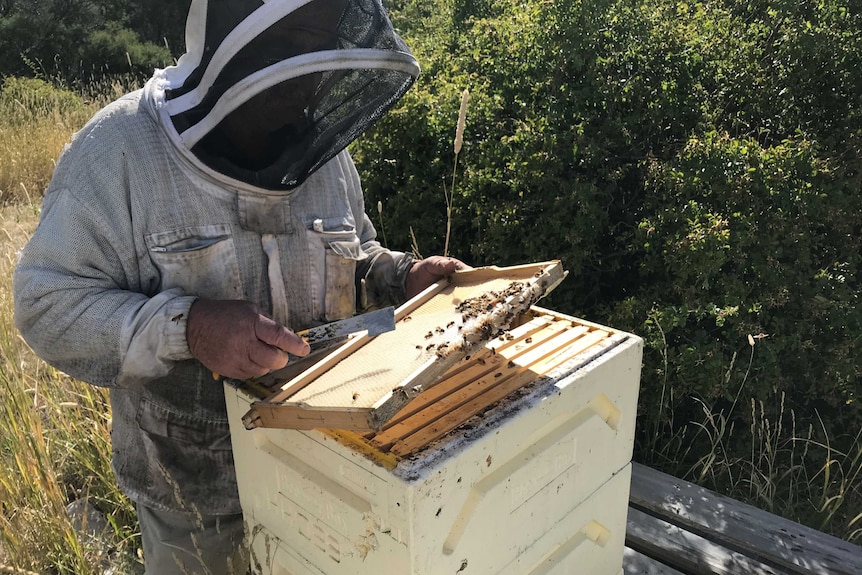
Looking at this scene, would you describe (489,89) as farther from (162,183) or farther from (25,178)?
(25,178)

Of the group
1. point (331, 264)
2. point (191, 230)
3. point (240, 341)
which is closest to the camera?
point (240, 341)

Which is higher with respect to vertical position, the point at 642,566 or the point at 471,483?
the point at 471,483

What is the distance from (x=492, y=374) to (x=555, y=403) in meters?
0.17

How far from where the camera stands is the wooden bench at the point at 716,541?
90.4 inches

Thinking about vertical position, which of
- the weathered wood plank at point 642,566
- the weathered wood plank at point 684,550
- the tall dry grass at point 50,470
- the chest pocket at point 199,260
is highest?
the chest pocket at point 199,260

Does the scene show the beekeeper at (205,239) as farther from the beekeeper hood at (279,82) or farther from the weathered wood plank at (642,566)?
the weathered wood plank at (642,566)

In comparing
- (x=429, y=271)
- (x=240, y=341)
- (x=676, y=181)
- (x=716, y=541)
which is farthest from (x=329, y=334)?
(x=676, y=181)

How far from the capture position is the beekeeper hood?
1.54 meters

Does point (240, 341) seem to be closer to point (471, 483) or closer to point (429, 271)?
point (471, 483)

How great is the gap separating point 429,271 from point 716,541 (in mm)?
1545

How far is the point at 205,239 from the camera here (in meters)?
1.68

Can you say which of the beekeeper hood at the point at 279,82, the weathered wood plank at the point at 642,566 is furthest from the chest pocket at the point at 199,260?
the weathered wood plank at the point at 642,566

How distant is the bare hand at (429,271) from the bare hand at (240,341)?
0.60 m

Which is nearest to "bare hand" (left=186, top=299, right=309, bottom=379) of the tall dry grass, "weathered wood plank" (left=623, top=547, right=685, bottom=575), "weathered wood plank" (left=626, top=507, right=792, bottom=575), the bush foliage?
the tall dry grass
